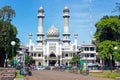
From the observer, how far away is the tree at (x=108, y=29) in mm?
77688

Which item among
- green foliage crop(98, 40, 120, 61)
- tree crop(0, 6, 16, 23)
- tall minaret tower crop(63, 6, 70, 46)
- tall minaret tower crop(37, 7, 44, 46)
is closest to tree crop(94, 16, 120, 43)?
green foliage crop(98, 40, 120, 61)

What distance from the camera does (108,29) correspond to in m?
79.2

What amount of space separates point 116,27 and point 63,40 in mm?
70825

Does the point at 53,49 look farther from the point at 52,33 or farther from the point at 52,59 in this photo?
the point at 52,33

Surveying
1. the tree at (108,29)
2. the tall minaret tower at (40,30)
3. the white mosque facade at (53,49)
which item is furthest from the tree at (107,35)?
the tall minaret tower at (40,30)

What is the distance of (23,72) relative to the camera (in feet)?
125

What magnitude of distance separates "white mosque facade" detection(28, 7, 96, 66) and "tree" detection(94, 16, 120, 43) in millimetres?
58634

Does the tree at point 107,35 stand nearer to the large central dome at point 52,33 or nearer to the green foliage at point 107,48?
the green foliage at point 107,48

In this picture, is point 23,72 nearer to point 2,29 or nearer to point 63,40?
point 2,29

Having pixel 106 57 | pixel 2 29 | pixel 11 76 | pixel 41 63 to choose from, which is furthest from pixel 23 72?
pixel 41 63

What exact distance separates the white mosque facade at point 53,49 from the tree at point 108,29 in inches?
2308

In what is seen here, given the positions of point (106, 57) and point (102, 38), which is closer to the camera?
point (106, 57)

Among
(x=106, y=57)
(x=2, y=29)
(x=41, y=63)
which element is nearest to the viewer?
(x=2, y=29)

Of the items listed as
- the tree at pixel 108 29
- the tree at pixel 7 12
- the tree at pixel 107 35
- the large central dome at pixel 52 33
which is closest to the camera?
the tree at pixel 7 12
